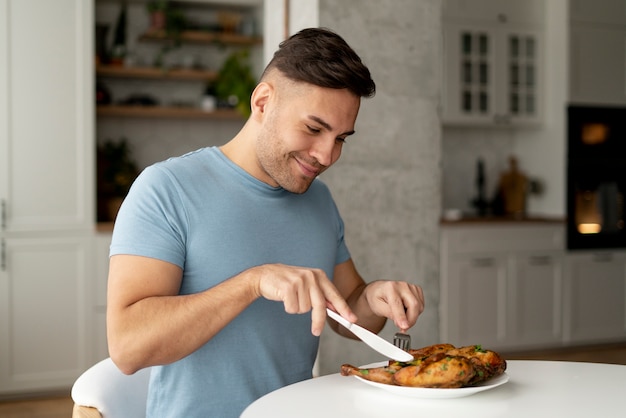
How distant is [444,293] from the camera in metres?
4.81

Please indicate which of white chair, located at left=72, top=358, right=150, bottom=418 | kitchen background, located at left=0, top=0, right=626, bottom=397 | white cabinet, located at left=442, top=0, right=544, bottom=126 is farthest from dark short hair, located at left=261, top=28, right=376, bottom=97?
white cabinet, located at left=442, top=0, right=544, bottom=126

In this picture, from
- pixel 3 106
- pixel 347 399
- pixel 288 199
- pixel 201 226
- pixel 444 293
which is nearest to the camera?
pixel 347 399

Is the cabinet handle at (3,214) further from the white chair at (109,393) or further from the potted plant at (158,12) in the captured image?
the white chair at (109,393)

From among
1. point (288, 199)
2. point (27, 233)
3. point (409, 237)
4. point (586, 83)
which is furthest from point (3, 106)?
point (586, 83)

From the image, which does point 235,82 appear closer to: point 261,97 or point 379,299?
point 261,97

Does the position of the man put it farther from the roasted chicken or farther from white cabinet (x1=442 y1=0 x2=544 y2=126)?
white cabinet (x1=442 y1=0 x2=544 y2=126)

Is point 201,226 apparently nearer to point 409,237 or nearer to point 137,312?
point 137,312

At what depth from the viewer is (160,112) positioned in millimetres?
4520

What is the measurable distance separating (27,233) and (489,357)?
3.20 m

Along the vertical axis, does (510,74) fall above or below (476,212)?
above

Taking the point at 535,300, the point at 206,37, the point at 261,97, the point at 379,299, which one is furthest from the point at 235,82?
the point at 379,299

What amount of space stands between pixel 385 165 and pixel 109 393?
1560 mm

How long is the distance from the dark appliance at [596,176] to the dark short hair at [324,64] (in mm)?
4119

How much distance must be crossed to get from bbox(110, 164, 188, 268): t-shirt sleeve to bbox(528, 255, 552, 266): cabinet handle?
4000 mm
